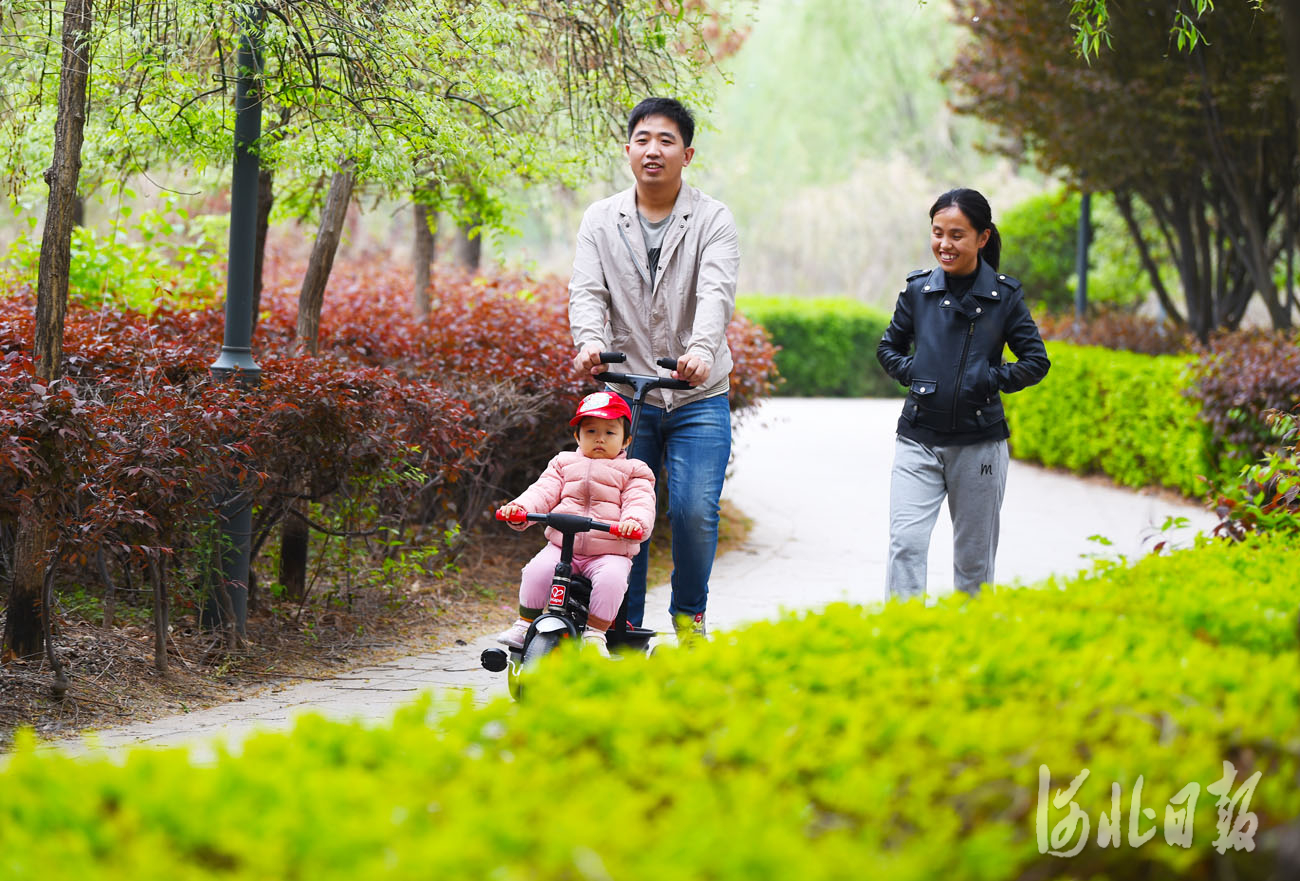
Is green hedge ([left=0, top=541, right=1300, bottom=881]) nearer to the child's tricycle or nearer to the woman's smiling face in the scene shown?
the child's tricycle

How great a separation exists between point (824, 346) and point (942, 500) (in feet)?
66.2

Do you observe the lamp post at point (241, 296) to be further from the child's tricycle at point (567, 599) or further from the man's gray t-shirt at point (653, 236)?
the man's gray t-shirt at point (653, 236)

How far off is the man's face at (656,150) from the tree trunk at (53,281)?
85.2 inches

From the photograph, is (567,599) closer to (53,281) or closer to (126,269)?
(53,281)

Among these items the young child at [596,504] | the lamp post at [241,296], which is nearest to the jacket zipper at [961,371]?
the young child at [596,504]

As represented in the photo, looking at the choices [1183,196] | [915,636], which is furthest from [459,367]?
[1183,196]

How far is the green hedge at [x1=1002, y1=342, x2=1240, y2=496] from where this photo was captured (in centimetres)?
1084

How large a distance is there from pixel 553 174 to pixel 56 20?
2.97m

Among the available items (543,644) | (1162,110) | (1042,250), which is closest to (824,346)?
(1042,250)

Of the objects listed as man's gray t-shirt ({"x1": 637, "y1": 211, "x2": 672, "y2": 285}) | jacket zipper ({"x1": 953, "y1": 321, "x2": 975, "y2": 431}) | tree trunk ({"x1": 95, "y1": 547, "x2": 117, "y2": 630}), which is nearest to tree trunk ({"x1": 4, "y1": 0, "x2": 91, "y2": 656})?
tree trunk ({"x1": 95, "y1": 547, "x2": 117, "y2": 630})

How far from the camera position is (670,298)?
4.93 metres

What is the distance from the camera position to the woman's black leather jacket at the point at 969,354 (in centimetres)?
484

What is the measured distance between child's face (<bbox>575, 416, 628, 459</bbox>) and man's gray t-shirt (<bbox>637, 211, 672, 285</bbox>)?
25.0 inches

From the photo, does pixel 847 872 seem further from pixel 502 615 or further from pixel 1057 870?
pixel 502 615
